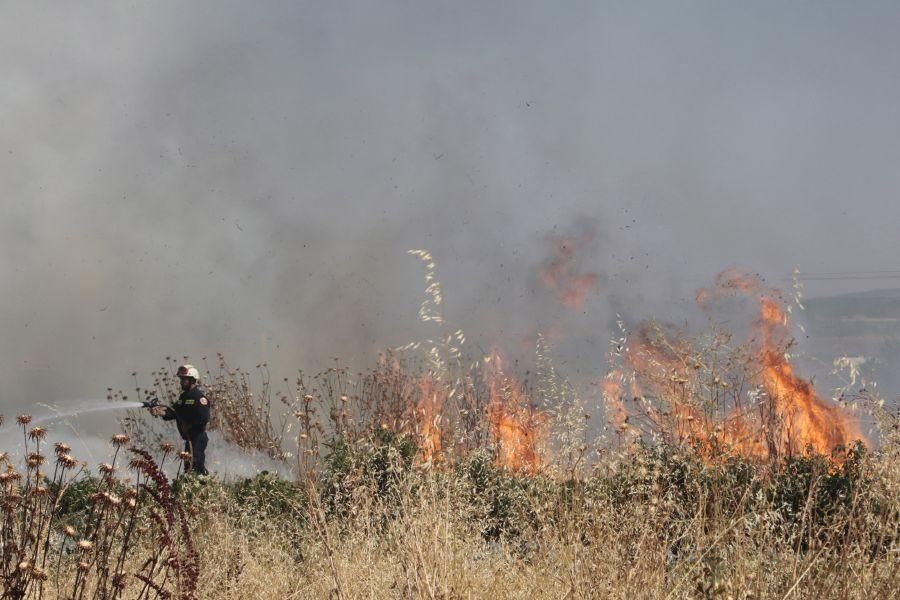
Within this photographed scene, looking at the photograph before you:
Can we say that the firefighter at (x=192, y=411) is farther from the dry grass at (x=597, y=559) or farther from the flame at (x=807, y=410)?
the flame at (x=807, y=410)

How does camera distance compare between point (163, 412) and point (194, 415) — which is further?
point (194, 415)

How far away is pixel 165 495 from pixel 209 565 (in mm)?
2451

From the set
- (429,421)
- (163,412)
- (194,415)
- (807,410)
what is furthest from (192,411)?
(807,410)

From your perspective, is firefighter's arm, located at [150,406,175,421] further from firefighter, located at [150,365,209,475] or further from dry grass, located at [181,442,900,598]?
dry grass, located at [181,442,900,598]

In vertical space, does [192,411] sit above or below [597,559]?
above

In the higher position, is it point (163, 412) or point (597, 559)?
point (163, 412)

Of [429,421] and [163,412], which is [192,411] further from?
[429,421]

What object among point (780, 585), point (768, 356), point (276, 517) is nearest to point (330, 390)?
point (276, 517)

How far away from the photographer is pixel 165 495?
9.30ft

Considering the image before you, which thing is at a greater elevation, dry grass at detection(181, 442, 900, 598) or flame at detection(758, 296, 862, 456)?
flame at detection(758, 296, 862, 456)

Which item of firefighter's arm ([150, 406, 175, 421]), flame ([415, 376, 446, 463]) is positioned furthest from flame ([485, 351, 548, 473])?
firefighter's arm ([150, 406, 175, 421])

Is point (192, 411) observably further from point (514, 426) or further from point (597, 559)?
point (597, 559)

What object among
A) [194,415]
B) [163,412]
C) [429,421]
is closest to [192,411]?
[194,415]

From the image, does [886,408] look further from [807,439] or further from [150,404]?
[150,404]
